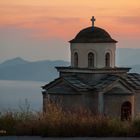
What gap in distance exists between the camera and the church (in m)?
33.7

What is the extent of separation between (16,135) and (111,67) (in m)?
23.9

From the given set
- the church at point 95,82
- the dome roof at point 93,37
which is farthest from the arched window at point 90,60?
the dome roof at point 93,37

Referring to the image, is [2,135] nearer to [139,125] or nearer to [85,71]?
[139,125]

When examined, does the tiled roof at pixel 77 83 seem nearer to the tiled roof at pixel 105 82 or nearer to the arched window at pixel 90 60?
the tiled roof at pixel 105 82

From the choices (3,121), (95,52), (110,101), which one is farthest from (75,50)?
(3,121)

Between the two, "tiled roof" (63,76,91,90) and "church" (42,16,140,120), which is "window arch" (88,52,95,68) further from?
"tiled roof" (63,76,91,90)

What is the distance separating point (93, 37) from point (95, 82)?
9.32ft

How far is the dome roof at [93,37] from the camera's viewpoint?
35.8 meters

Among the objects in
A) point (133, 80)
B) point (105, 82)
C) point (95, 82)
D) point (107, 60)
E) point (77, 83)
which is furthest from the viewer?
point (133, 80)

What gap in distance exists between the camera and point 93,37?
118 ft

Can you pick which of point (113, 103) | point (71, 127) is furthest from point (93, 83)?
point (71, 127)

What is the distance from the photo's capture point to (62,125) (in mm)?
12430

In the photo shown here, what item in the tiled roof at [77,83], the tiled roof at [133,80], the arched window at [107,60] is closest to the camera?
the tiled roof at [77,83]

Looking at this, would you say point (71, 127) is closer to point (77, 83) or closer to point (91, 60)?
point (77, 83)
